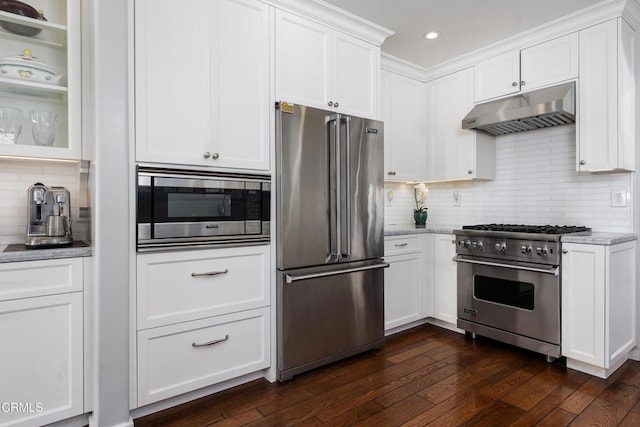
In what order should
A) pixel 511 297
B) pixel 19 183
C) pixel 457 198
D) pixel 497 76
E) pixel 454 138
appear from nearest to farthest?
pixel 19 183
pixel 511 297
pixel 497 76
pixel 454 138
pixel 457 198

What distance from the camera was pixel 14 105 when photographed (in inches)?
81.8

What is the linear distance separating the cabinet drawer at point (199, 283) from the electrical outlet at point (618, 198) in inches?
101

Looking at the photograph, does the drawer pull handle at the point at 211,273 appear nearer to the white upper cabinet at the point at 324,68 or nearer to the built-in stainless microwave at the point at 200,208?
the built-in stainless microwave at the point at 200,208

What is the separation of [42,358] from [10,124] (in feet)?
4.12

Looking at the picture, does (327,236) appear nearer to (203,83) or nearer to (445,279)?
(203,83)

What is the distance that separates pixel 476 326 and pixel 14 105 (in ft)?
11.6

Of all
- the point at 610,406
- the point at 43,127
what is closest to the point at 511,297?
the point at 610,406

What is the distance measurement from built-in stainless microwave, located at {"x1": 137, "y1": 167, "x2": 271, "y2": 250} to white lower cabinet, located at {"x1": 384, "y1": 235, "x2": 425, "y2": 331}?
50.9 inches

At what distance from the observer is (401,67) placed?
3.54 meters

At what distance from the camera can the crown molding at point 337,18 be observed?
2400 millimetres

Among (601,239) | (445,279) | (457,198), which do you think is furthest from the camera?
(457,198)

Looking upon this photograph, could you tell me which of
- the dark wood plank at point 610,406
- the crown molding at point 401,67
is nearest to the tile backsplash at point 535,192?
the crown molding at point 401,67

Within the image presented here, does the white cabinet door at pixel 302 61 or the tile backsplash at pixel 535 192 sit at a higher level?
the white cabinet door at pixel 302 61

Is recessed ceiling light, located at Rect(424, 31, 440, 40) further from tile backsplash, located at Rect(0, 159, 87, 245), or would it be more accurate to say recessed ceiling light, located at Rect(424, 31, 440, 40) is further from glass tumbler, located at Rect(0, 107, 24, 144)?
glass tumbler, located at Rect(0, 107, 24, 144)
